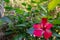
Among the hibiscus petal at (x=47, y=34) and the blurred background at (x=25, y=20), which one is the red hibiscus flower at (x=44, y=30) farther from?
the blurred background at (x=25, y=20)

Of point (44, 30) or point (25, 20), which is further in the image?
point (25, 20)

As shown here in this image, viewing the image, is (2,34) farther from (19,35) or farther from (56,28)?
(56,28)

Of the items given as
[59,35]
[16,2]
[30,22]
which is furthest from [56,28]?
[16,2]

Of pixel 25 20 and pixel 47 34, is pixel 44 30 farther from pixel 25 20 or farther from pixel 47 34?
pixel 25 20

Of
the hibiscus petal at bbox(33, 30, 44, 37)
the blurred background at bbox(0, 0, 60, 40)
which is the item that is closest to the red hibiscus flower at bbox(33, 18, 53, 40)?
the hibiscus petal at bbox(33, 30, 44, 37)

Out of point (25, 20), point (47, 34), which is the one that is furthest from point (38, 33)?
point (25, 20)

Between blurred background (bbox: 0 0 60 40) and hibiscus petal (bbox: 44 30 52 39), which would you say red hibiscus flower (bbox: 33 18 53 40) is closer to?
hibiscus petal (bbox: 44 30 52 39)

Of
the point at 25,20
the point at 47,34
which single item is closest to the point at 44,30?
the point at 47,34

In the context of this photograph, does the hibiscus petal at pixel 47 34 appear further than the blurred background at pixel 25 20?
No

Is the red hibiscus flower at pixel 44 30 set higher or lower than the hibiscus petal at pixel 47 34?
higher

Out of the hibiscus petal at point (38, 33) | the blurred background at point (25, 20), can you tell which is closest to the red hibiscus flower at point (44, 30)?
the hibiscus petal at point (38, 33)

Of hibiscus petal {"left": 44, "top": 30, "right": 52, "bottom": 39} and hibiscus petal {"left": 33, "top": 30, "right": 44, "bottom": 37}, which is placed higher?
hibiscus petal {"left": 33, "top": 30, "right": 44, "bottom": 37}

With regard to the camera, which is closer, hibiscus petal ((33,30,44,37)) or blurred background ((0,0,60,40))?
hibiscus petal ((33,30,44,37))

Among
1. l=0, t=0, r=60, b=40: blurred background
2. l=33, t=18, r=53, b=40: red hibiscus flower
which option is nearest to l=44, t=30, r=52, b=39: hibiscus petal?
l=33, t=18, r=53, b=40: red hibiscus flower
